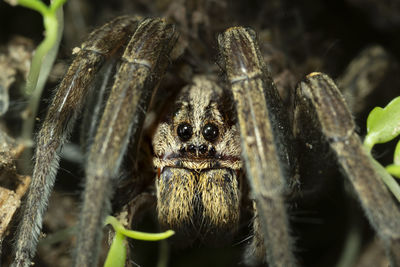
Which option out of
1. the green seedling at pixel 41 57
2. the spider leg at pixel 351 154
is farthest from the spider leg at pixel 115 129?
the spider leg at pixel 351 154

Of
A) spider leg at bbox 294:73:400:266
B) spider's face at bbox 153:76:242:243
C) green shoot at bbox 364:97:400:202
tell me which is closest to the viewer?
spider leg at bbox 294:73:400:266

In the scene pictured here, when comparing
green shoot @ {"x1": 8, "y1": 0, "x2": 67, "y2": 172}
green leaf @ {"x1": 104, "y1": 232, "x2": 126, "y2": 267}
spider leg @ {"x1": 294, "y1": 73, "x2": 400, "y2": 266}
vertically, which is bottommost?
green leaf @ {"x1": 104, "y1": 232, "x2": 126, "y2": 267}

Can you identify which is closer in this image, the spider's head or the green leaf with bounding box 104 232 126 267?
the green leaf with bounding box 104 232 126 267

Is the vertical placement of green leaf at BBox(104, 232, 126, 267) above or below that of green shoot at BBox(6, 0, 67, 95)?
below

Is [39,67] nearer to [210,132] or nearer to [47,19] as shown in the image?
[47,19]

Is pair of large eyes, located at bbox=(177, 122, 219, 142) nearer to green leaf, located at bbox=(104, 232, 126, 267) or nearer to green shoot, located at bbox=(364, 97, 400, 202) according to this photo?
green leaf, located at bbox=(104, 232, 126, 267)

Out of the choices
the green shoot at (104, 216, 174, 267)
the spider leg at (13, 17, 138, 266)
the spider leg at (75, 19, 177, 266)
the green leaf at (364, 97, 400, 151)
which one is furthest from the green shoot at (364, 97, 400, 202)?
the spider leg at (13, 17, 138, 266)

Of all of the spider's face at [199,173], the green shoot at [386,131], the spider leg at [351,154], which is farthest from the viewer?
the spider's face at [199,173]

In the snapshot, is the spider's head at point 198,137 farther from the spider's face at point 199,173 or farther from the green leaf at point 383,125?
the green leaf at point 383,125
